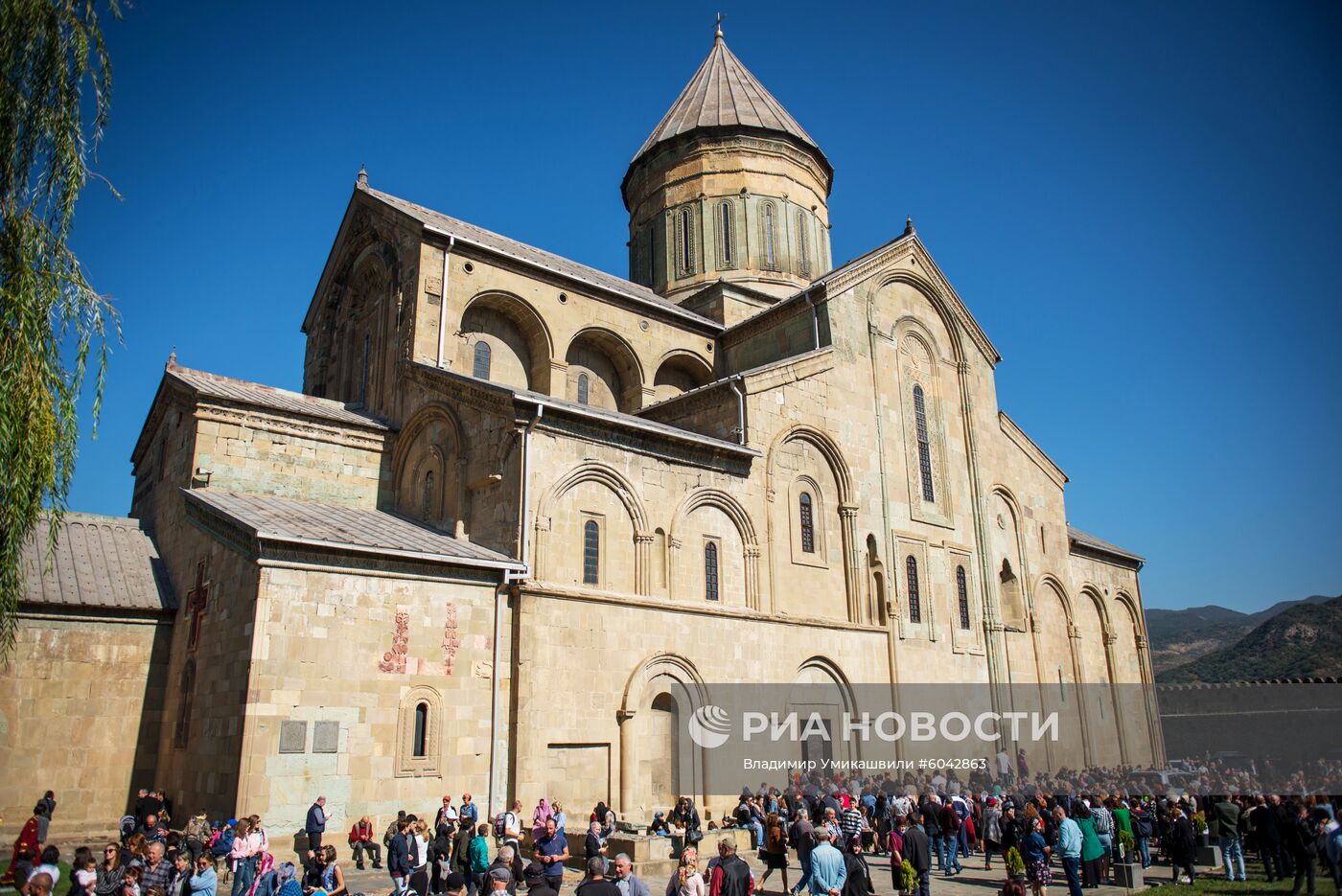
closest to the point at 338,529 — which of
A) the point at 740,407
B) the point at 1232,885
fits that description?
the point at 740,407

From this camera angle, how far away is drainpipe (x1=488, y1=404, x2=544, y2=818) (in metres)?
14.8

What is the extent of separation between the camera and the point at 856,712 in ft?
67.3

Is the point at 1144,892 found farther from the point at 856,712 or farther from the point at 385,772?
the point at 385,772

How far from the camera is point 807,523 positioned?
69.9 feet

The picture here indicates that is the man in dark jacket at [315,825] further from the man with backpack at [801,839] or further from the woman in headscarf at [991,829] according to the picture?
the woman in headscarf at [991,829]

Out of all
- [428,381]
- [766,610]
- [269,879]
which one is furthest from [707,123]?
[269,879]

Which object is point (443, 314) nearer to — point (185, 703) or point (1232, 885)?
point (185, 703)

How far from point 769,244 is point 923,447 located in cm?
880

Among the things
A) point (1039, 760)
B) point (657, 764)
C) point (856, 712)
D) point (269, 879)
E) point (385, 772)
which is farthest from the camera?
point (1039, 760)

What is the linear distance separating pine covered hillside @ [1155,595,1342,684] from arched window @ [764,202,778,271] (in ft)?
144

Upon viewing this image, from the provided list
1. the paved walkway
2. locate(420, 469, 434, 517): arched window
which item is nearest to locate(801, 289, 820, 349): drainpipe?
locate(420, 469, 434, 517): arched window

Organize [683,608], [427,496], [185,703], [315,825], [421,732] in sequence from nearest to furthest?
1. [315,825]
2. [421,732]
3. [185,703]
4. [683,608]
5. [427,496]

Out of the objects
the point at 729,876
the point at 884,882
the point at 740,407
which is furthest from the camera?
the point at 740,407

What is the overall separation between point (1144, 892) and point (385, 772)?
10.8 metres
